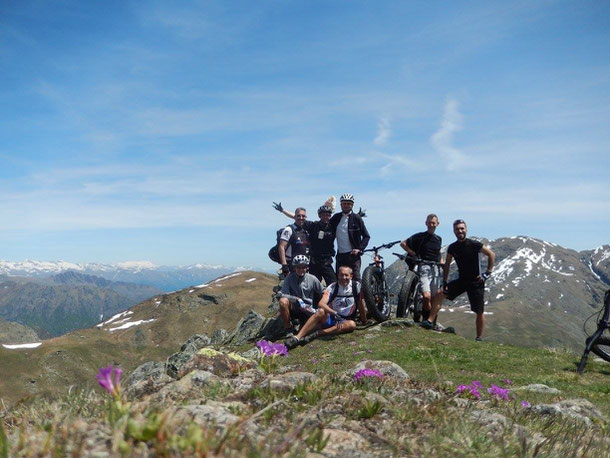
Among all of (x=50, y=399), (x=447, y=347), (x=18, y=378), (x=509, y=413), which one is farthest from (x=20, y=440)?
(x=18, y=378)

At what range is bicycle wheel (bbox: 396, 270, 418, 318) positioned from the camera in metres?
15.5

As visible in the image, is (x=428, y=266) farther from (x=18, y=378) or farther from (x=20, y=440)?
(x=18, y=378)

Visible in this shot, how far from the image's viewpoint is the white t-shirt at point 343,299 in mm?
13852

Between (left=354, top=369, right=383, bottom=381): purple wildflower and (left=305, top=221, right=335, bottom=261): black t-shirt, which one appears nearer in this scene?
(left=354, top=369, right=383, bottom=381): purple wildflower

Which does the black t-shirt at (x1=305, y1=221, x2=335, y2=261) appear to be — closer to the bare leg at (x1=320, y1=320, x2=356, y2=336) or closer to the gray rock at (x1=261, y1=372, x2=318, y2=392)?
the bare leg at (x1=320, y1=320, x2=356, y2=336)

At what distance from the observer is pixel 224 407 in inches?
129

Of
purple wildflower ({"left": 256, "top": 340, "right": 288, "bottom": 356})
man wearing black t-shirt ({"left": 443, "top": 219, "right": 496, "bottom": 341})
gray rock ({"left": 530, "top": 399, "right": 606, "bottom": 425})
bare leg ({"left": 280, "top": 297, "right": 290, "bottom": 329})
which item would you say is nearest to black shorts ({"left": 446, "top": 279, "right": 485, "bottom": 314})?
man wearing black t-shirt ({"left": 443, "top": 219, "right": 496, "bottom": 341})

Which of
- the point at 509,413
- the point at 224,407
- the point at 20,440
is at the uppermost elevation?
the point at 20,440

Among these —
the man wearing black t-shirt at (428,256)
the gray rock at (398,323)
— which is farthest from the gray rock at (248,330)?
the man wearing black t-shirt at (428,256)

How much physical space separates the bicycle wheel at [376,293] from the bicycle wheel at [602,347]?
21.2 ft

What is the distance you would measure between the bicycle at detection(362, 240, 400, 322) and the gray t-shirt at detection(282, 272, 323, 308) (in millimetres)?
1708

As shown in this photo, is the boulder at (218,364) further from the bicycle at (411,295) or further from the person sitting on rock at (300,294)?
the bicycle at (411,295)

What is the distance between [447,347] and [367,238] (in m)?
4.47

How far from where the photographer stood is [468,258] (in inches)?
548
